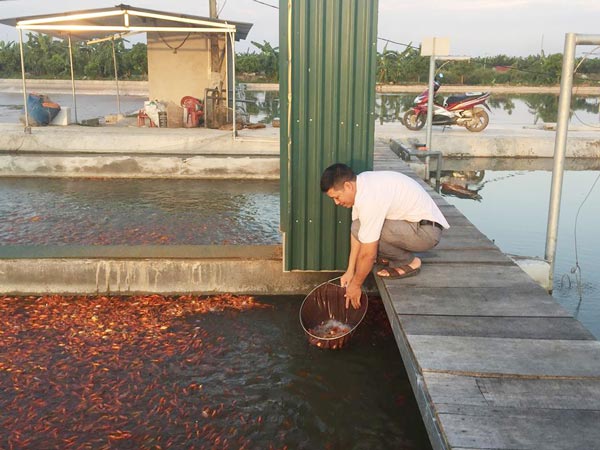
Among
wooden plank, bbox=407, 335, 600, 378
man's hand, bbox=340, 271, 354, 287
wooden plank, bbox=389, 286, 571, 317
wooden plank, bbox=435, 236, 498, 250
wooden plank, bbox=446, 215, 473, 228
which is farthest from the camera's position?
wooden plank, bbox=446, 215, 473, 228

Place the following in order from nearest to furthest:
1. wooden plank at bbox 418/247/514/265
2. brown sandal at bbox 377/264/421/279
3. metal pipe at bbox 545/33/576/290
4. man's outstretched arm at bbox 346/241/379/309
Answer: man's outstretched arm at bbox 346/241/379/309
brown sandal at bbox 377/264/421/279
wooden plank at bbox 418/247/514/265
metal pipe at bbox 545/33/576/290

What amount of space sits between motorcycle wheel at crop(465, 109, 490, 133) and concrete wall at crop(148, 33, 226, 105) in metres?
7.25

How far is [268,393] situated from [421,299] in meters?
1.33

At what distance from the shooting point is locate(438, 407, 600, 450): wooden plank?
8.46 ft

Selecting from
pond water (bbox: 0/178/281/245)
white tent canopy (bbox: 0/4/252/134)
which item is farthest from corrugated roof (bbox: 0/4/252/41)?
pond water (bbox: 0/178/281/245)

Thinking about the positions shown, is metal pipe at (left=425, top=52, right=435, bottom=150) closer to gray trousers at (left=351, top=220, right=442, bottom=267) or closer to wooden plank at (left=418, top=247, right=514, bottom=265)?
wooden plank at (left=418, top=247, right=514, bottom=265)

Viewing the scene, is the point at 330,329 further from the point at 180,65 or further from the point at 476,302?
the point at 180,65

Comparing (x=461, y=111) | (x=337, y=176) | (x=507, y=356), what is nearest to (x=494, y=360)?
(x=507, y=356)

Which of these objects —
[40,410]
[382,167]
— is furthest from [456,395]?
[382,167]

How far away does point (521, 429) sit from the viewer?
8.82ft

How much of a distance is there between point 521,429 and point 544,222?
745cm

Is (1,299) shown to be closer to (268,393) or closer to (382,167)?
(268,393)

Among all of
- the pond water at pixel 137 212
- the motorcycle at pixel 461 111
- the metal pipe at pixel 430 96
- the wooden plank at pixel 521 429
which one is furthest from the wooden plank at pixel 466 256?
the motorcycle at pixel 461 111

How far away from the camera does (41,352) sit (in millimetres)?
4906
